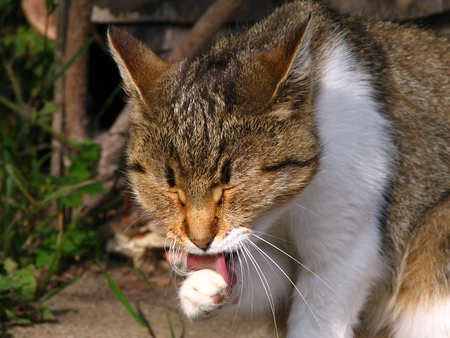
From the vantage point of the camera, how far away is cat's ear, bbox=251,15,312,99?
1964 millimetres

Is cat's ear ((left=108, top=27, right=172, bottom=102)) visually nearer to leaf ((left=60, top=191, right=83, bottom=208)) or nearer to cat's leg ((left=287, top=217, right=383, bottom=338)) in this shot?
cat's leg ((left=287, top=217, right=383, bottom=338))

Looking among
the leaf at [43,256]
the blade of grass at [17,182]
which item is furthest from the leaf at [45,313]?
the blade of grass at [17,182]

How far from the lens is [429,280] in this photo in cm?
247

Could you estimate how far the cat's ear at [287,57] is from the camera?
1.96 metres

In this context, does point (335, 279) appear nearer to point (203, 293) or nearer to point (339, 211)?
point (339, 211)

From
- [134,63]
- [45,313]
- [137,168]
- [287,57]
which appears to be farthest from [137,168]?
[45,313]

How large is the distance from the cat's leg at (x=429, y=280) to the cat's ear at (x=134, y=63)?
53.9 inches

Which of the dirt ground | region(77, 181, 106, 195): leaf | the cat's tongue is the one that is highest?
region(77, 181, 106, 195): leaf

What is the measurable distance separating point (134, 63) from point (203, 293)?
3.20 feet

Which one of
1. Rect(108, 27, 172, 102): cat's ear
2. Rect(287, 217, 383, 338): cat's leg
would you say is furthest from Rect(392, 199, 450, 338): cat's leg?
Rect(108, 27, 172, 102): cat's ear

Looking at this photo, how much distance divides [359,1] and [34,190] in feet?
8.61

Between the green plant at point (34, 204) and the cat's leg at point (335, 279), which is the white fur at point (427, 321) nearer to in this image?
the cat's leg at point (335, 279)

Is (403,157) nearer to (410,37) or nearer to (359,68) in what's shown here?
(359,68)

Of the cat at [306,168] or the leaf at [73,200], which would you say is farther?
the leaf at [73,200]
